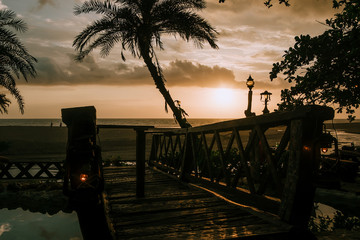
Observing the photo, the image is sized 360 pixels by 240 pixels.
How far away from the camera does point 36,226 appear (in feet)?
27.7

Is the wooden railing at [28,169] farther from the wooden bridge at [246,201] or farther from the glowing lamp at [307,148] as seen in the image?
the glowing lamp at [307,148]

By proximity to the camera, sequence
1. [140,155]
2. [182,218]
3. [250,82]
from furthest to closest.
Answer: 1. [250,82]
2. [140,155]
3. [182,218]

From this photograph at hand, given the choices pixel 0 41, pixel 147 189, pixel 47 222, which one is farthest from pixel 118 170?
pixel 0 41

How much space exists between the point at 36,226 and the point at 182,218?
6.25 meters

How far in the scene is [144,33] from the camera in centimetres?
1466

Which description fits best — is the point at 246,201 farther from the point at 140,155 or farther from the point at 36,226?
the point at 36,226

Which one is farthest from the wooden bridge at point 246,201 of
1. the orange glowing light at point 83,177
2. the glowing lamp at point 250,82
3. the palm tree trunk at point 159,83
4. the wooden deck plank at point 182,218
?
the glowing lamp at point 250,82

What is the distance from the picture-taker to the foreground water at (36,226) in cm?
777

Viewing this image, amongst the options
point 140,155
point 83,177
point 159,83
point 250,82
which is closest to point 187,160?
point 140,155

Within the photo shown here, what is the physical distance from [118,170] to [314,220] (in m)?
6.51

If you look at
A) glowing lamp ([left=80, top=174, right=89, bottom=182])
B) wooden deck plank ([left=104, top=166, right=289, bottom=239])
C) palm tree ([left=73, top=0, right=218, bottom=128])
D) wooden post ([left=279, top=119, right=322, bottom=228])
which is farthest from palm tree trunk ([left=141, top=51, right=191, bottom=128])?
glowing lamp ([left=80, top=174, right=89, bottom=182])

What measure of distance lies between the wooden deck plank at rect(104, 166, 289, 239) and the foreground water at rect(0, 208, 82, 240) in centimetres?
303

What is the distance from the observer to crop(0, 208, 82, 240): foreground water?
7773 millimetres

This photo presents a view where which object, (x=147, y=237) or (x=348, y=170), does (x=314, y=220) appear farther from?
(x=147, y=237)
